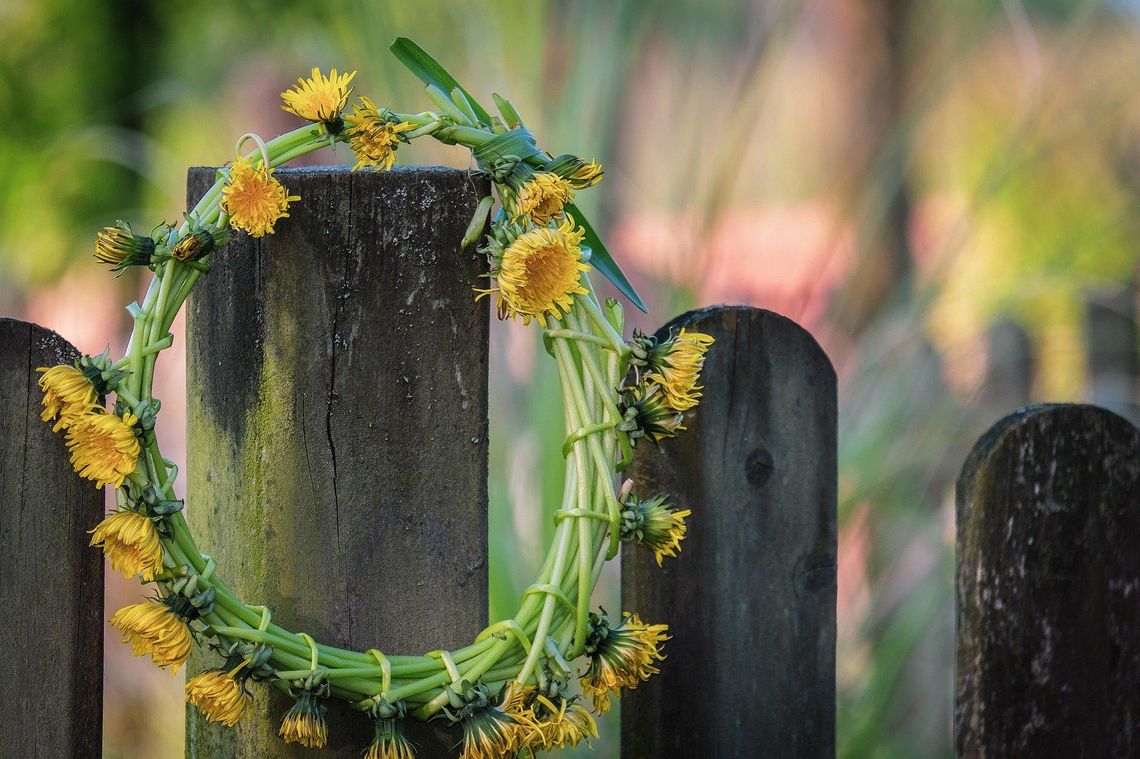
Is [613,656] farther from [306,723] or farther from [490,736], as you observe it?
[306,723]

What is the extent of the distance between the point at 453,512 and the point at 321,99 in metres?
0.31

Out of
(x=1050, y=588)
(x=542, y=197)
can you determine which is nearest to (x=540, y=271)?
(x=542, y=197)

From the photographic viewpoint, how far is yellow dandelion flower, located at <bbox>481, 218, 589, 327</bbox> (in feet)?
2.52

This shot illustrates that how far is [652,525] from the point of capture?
0.81 metres

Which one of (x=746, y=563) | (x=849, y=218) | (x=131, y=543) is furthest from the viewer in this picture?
(x=849, y=218)

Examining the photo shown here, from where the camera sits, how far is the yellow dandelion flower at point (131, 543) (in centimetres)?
74

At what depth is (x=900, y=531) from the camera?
1970mm

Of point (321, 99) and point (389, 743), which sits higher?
point (321, 99)

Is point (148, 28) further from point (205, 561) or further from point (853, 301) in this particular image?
point (205, 561)

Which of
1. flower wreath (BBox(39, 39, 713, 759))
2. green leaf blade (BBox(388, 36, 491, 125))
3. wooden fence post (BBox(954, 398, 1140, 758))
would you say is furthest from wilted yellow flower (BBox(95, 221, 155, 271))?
wooden fence post (BBox(954, 398, 1140, 758))

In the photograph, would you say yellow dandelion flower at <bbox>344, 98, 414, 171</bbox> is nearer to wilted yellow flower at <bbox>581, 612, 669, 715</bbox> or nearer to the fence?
the fence

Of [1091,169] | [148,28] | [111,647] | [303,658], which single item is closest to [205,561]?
[303,658]

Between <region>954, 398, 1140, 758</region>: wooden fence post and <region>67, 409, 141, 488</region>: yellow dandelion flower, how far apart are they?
26.5 inches

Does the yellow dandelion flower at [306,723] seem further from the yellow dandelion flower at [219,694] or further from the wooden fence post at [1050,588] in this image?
the wooden fence post at [1050,588]
